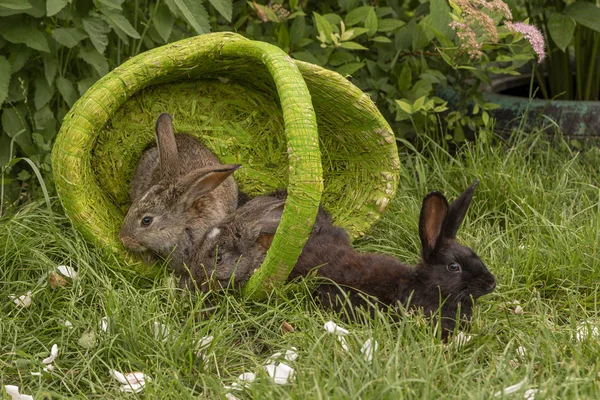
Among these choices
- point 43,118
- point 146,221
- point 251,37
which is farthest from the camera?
point 251,37

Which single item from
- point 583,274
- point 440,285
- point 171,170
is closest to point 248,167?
point 171,170

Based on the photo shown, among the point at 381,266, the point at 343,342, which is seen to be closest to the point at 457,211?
the point at 381,266

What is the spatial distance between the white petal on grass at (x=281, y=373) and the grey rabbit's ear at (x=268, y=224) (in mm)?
890

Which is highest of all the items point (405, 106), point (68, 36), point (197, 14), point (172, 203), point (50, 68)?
point (197, 14)

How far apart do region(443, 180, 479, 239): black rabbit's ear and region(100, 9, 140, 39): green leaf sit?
72.0 inches

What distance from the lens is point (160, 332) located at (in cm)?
304

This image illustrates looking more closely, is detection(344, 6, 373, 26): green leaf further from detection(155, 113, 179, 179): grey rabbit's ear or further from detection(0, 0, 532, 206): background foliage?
detection(155, 113, 179, 179): grey rabbit's ear

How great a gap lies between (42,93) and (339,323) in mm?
2126

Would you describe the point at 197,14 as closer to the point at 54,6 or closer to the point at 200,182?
the point at 54,6

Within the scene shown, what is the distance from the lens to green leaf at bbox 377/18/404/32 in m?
4.61

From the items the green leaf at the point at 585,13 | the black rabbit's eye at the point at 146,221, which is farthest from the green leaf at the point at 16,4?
the green leaf at the point at 585,13

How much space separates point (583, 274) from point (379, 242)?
39.9 inches

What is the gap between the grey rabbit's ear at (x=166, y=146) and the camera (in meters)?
3.91

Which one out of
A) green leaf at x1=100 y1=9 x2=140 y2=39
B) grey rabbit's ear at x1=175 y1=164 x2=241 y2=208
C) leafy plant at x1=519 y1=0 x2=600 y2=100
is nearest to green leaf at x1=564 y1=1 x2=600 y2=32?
leafy plant at x1=519 y1=0 x2=600 y2=100
